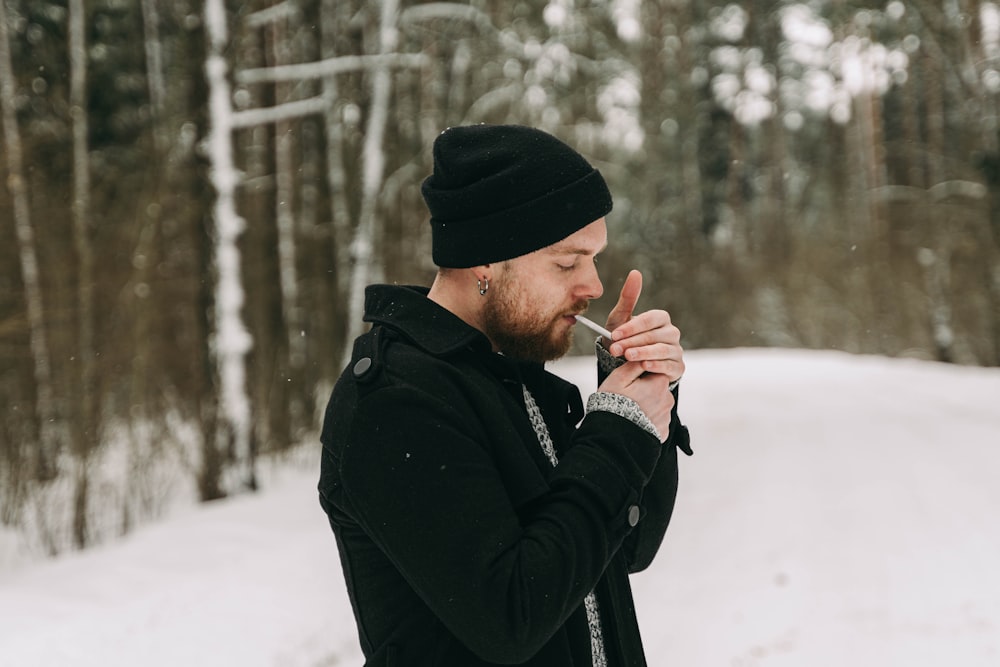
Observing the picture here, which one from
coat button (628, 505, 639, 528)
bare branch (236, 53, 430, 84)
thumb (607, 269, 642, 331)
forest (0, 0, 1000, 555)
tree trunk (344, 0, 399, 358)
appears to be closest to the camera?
coat button (628, 505, 639, 528)

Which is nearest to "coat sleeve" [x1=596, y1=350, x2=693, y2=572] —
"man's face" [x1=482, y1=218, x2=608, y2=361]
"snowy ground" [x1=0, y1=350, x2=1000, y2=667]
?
"man's face" [x1=482, y1=218, x2=608, y2=361]

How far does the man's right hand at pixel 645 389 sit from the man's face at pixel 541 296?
0.16 meters

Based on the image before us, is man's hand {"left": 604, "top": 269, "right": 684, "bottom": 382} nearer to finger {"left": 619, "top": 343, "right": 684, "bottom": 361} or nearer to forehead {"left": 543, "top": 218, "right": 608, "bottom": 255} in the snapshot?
finger {"left": 619, "top": 343, "right": 684, "bottom": 361}

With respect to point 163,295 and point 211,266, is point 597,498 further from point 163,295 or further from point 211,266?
point 163,295

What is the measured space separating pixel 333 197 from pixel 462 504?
434 inches

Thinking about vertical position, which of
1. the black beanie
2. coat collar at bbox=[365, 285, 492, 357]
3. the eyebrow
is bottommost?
coat collar at bbox=[365, 285, 492, 357]

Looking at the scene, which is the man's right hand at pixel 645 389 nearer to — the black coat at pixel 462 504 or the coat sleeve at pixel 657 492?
the black coat at pixel 462 504

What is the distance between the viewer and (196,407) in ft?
25.7

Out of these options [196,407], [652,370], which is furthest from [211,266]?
[652,370]

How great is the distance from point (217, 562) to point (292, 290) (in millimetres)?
6306

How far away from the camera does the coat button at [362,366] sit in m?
1.41

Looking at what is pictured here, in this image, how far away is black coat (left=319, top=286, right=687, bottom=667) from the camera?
50.3 inches

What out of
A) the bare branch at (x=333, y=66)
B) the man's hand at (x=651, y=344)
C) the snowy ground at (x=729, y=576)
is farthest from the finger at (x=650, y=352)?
the bare branch at (x=333, y=66)

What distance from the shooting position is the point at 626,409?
1.43 m
